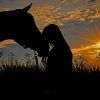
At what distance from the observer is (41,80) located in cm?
1078

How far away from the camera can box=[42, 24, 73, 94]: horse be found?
10.4 m

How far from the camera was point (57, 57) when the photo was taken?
34.9 feet

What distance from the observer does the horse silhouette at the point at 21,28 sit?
9633 millimetres

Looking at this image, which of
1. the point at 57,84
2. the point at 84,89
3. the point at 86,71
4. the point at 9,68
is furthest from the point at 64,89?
the point at 9,68

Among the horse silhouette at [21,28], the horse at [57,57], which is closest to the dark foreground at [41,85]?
the horse at [57,57]

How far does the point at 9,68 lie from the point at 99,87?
2.88 m

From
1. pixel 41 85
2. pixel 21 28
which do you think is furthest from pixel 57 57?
pixel 21 28

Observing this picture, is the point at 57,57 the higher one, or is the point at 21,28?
the point at 21,28

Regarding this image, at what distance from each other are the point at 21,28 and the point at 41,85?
169cm

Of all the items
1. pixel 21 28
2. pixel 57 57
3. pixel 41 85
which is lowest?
pixel 41 85

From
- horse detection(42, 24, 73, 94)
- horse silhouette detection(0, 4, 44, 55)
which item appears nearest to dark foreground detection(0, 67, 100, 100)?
horse detection(42, 24, 73, 94)

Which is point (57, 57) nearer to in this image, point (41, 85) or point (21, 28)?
point (41, 85)

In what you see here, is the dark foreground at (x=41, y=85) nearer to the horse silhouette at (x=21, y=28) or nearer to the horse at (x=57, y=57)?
the horse at (x=57, y=57)

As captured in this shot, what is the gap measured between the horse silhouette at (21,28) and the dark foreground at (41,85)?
1.02 metres
